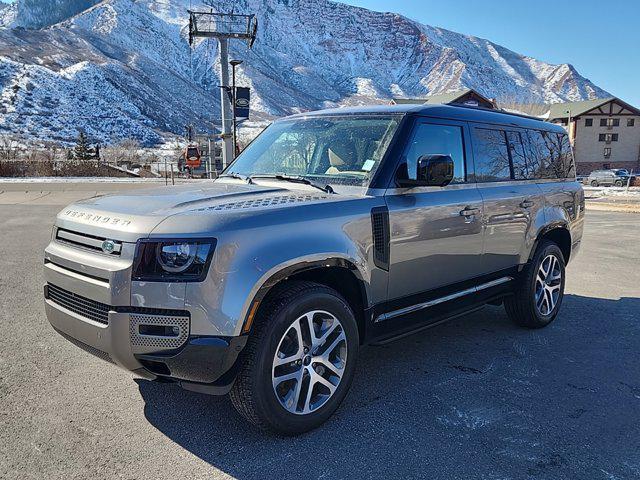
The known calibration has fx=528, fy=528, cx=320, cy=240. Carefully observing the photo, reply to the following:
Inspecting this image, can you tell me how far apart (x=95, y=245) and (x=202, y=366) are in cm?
90

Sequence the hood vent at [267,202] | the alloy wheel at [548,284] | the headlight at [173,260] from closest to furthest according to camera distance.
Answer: the headlight at [173,260] < the hood vent at [267,202] < the alloy wheel at [548,284]

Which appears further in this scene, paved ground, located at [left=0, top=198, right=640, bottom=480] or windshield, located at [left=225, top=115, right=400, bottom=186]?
windshield, located at [left=225, top=115, right=400, bottom=186]

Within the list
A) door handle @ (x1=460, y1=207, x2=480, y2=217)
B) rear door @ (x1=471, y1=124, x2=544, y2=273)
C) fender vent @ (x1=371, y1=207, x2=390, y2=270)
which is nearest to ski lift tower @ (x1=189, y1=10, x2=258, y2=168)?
rear door @ (x1=471, y1=124, x2=544, y2=273)

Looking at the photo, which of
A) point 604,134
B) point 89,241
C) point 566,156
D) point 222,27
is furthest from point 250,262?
point 604,134

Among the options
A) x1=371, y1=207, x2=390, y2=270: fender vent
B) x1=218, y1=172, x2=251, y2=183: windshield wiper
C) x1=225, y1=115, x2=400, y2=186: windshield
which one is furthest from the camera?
x1=218, y1=172, x2=251, y2=183: windshield wiper

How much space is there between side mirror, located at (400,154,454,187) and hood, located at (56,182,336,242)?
0.67 metres

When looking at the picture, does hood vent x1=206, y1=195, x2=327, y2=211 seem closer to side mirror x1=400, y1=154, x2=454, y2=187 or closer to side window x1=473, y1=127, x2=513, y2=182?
side mirror x1=400, y1=154, x2=454, y2=187

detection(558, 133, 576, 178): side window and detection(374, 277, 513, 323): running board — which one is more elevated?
detection(558, 133, 576, 178): side window

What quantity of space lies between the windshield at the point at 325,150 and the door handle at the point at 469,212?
0.83 metres

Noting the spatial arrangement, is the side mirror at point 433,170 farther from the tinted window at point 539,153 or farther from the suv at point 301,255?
the tinted window at point 539,153

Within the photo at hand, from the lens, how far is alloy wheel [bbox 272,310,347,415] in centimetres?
304

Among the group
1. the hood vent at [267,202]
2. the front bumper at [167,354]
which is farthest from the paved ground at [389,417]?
the hood vent at [267,202]

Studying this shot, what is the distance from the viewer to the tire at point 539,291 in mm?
4945

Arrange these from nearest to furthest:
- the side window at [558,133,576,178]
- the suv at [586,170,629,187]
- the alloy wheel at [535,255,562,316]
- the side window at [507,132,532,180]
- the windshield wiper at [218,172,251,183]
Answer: the windshield wiper at [218,172,251,183] → the side window at [507,132,532,180] → the alloy wheel at [535,255,562,316] → the side window at [558,133,576,178] → the suv at [586,170,629,187]
